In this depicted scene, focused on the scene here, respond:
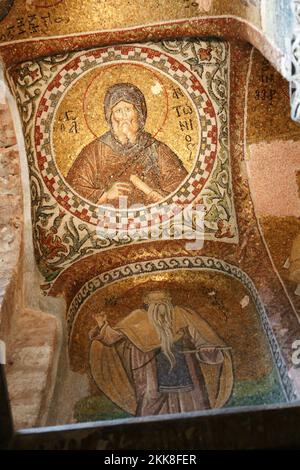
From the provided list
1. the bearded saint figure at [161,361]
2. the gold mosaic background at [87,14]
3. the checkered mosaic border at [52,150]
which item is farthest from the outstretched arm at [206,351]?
the gold mosaic background at [87,14]

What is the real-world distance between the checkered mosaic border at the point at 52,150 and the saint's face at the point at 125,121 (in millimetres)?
420

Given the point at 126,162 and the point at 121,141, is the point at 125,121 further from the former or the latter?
the point at 126,162

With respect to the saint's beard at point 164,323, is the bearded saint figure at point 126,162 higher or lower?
higher

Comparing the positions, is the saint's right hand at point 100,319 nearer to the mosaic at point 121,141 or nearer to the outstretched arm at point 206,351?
the mosaic at point 121,141

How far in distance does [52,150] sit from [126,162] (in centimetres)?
69

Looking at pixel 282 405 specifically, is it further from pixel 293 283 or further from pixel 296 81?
pixel 293 283

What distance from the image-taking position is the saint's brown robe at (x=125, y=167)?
25.8 feet

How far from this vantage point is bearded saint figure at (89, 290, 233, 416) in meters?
6.65

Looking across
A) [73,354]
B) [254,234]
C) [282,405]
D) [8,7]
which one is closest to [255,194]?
[254,234]

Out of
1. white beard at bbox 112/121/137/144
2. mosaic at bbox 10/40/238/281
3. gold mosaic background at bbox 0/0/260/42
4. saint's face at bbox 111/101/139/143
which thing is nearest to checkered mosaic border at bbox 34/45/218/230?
mosaic at bbox 10/40/238/281

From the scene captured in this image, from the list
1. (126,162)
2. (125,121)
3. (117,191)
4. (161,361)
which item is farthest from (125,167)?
(161,361)

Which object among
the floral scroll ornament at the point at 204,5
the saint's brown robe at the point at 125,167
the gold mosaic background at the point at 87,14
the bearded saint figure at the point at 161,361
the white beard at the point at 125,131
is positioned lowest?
the bearded saint figure at the point at 161,361

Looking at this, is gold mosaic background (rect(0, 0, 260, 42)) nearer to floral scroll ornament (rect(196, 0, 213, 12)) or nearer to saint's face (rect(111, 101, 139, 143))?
floral scroll ornament (rect(196, 0, 213, 12))

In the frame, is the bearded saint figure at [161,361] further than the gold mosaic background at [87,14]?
No
